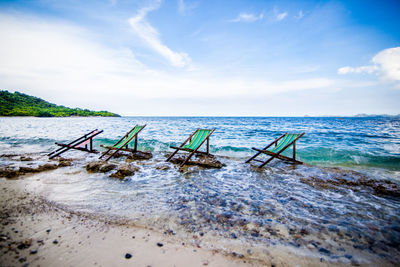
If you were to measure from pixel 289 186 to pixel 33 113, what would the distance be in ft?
280

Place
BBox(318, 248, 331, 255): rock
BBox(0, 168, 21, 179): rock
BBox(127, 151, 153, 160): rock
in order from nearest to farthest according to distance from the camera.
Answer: BBox(318, 248, 331, 255): rock, BBox(0, 168, 21, 179): rock, BBox(127, 151, 153, 160): rock

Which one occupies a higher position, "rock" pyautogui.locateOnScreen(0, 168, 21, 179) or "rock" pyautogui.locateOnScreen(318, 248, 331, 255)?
"rock" pyautogui.locateOnScreen(0, 168, 21, 179)

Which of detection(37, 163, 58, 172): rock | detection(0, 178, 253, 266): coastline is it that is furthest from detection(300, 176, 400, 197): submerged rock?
detection(37, 163, 58, 172): rock

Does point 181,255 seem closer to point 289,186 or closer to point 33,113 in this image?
point 289,186

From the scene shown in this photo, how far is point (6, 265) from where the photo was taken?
6.40 feet

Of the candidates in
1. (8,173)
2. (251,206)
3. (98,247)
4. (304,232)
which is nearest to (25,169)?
(8,173)

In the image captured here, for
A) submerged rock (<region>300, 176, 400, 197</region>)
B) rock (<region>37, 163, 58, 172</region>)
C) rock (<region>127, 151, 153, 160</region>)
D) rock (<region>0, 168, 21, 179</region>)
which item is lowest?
rock (<region>127, 151, 153, 160</region>)

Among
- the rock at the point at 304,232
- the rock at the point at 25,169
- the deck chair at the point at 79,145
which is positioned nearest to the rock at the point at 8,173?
the rock at the point at 25,169

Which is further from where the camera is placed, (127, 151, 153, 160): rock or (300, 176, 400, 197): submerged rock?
(127, 151, 153, 160): rock

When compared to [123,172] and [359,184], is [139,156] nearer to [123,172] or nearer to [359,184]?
[123,172]

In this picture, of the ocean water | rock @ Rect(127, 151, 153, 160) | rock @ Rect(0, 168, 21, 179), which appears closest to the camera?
the ocean water

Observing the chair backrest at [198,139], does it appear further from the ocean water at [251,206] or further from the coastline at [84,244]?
the coastline at [84,244]

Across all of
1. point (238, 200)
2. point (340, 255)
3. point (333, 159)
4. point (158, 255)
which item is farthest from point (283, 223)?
point (333, 159)

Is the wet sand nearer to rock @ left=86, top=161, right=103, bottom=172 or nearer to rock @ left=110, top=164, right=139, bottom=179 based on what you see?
rock @ left=110, top=164, right=139, bottom=179
